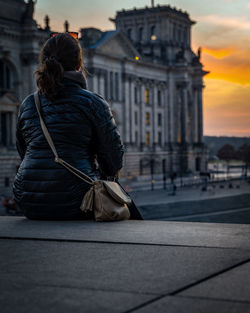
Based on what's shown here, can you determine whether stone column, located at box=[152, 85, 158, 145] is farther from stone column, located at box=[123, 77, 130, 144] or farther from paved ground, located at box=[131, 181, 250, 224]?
paved ground, located at box=[131, 181, 250, 224]

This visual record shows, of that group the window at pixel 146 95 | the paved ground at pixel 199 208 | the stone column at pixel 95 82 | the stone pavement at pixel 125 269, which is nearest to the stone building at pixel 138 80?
the window at pixel 146 95

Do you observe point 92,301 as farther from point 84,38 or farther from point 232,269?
point 84,38

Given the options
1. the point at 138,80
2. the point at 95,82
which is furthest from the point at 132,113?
the point at 95,82

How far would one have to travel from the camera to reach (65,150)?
8328mm

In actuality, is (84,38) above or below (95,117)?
above

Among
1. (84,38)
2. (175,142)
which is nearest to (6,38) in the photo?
(84,38)

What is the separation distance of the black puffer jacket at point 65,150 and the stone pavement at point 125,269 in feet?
1.96

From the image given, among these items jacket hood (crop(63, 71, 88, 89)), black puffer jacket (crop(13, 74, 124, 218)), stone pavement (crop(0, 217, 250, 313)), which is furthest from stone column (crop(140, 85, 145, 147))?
stone pavement (crop(0, 217, 250, 313))

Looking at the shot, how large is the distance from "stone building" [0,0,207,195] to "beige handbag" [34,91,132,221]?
48.3 metres

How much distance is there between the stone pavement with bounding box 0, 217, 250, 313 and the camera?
14.4ft

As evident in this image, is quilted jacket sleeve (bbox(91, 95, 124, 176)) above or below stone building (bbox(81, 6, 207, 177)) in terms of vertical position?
below

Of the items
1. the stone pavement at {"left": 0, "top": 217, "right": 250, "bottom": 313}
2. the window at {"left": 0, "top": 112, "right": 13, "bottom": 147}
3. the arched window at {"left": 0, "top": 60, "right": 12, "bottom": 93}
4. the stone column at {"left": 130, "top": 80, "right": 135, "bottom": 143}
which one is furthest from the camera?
the stone column at {"left": 130, "top": 80, "right": 135, "bottom": 143}

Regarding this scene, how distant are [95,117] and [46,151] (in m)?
0.78

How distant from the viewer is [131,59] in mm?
78938
